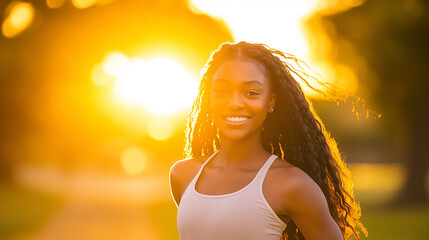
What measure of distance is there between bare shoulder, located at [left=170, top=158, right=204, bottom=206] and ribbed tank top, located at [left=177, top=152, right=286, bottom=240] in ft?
1.13

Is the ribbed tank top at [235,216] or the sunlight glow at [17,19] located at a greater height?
the sunlight glow at [17,19]

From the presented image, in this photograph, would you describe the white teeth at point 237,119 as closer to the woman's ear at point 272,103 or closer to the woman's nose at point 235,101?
the woman's nose at point 235,101

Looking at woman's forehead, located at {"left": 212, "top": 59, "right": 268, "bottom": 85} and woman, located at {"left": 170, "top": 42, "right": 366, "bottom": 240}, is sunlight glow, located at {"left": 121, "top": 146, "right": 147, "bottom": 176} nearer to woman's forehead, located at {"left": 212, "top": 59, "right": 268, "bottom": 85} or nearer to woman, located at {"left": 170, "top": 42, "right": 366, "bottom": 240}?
woman, located at {"left": 170, "top": 42, "right": 366, "bottom": 240}

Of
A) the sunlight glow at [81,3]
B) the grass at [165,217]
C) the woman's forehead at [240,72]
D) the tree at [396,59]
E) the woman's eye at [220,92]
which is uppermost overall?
the sunlight glow at [81,3]

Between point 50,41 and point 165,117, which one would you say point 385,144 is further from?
point 50,41

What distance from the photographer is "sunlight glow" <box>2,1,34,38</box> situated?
1842 centimetres

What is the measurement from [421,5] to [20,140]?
18.2 m

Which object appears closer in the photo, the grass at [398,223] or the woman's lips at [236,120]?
the woman's lips at [236,120]

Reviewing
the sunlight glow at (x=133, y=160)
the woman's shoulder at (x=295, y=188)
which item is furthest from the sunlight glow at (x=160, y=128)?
the woman's shoulder at (x=295, y=188)

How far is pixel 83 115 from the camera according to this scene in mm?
26547

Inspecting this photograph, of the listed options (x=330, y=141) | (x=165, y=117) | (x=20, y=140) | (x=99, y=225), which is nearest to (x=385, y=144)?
(x=165, y=117)

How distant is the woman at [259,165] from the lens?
9.82 feet

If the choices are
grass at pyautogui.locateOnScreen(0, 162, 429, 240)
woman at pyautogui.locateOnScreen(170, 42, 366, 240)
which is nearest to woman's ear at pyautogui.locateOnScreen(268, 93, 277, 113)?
woman at pyautogui.locateOnScreen(170, 42, 366, 240)

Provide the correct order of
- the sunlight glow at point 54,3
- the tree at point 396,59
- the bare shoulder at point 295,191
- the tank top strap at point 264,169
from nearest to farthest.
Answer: the bare shoulder at point 295,191 < the tank top strap at point 264,169 < the tree at point 396,59 < the sunlight glow at point 54,3
